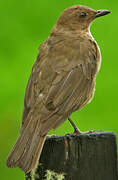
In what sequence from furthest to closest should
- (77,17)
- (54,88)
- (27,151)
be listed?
(77,17), (54,88), (27,151)

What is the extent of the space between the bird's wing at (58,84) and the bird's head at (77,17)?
0.74 meters

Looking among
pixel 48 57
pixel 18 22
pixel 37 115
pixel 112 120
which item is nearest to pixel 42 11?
pixel 18 22

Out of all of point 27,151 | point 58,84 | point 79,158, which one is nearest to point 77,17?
point 58,84

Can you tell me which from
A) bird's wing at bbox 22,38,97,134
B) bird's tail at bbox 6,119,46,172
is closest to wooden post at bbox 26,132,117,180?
bird's tail at bbox 6,119,46,172

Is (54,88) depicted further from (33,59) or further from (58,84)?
(33,59)

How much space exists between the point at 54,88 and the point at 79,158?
106cm

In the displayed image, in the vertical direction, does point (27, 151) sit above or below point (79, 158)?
above

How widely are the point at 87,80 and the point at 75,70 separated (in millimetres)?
194

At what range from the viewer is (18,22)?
11.2 metres

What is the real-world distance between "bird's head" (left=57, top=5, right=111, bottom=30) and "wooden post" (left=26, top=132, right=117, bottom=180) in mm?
2438

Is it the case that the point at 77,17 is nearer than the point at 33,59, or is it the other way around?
the point at 77,17

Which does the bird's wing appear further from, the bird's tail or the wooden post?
the wooden post

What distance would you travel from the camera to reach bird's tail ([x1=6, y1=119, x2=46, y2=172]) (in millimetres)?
5261

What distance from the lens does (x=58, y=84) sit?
611cm
